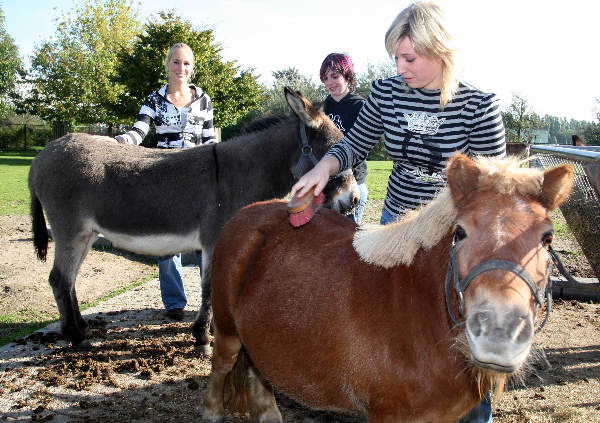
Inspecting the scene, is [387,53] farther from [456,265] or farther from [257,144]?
[257,144]

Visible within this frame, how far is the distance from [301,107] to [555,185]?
3.34 meters

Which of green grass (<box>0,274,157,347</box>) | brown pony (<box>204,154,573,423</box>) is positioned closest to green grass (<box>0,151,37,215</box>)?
green grass (<box>0,274,157,347</box>)

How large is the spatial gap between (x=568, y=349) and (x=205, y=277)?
3.96 m

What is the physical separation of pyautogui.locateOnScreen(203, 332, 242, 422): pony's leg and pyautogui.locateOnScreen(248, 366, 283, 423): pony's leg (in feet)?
0.71

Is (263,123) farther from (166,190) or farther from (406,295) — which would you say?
(406,295)

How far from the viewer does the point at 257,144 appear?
16.7 feet

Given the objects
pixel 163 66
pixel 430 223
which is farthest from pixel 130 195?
pixel 163 66

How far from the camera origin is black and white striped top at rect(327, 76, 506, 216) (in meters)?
2.59

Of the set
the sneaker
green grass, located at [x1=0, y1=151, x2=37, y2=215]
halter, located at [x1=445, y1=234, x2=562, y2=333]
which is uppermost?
halter, located at [x1=445, y1=234, x2=562, y2=333]

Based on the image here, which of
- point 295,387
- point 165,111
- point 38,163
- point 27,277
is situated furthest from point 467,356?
point 27,277

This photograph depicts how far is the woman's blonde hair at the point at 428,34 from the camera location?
238 centimetres

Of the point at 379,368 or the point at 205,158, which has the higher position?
the point at 205,158

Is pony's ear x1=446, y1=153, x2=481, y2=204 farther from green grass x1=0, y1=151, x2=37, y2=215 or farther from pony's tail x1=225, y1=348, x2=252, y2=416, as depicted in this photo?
green grass x1=0, y1=151, x2=37, y2=215

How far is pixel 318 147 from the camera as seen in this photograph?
489 cm
